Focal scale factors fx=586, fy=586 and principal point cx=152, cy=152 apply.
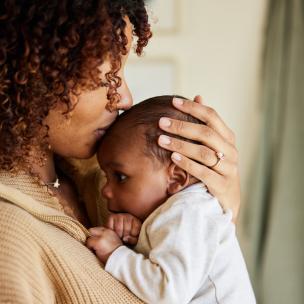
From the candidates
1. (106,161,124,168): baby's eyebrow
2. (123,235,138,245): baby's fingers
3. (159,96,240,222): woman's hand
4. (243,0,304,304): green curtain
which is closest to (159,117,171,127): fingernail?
(159,96,240,222): woman's hand

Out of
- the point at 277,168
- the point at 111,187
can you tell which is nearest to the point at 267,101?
the point at 277,168

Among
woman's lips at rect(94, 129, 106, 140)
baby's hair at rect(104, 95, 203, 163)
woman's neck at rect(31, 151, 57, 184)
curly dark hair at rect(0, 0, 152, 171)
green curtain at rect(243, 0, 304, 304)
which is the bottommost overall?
green curtain at rect(243, 0, 304, 304)

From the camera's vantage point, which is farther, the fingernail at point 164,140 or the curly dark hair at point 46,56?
the fingernail at point 164,140

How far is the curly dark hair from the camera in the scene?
961 mm

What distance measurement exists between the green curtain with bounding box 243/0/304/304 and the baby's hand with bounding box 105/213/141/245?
131cm

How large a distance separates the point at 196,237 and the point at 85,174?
449 millimetres

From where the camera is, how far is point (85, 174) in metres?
1.41

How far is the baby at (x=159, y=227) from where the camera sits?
1.03 meters

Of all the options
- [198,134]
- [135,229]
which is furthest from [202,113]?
[135,229]

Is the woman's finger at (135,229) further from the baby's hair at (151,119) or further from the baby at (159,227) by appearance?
the baby's hair at (151,119)

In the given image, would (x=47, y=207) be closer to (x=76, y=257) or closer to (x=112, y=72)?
(x=76, y=257)

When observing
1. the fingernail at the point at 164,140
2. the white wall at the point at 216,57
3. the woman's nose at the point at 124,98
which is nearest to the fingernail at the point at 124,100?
the woman's nose at the point at 124,98

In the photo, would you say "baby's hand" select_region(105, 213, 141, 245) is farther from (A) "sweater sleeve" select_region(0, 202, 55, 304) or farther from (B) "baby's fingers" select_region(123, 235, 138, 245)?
(A) "sweater sleeve" select_region(0, 202, 55, 304)

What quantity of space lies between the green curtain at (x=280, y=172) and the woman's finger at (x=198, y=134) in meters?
1.14
